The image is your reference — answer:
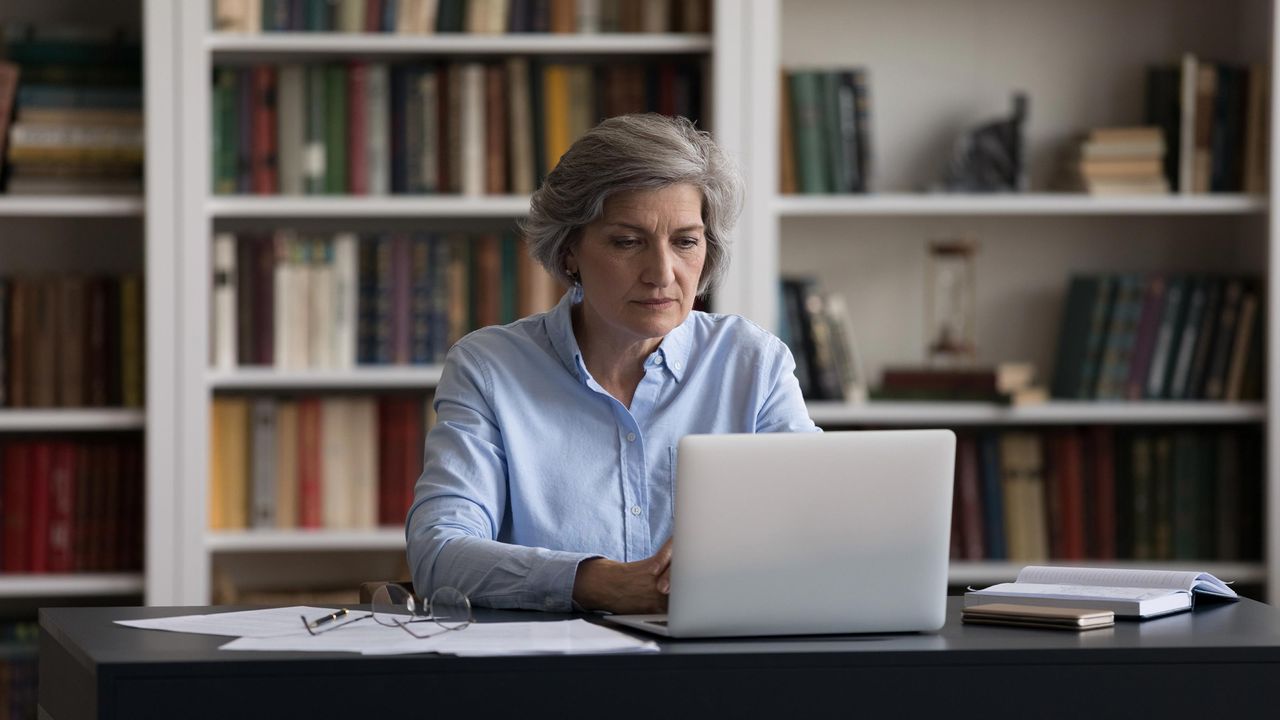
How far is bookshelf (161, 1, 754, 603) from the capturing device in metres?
2.99

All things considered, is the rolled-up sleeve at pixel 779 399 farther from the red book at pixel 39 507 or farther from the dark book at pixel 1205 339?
the red book at pixel 39 507

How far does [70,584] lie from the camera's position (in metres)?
3.04

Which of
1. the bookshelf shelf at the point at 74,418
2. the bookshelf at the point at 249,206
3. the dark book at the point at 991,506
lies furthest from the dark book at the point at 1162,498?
the bookshelf shelf at the point at 74,418

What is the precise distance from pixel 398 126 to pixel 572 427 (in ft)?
4.34

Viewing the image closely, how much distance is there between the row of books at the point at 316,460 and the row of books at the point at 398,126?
1.46 feet

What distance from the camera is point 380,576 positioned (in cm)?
329

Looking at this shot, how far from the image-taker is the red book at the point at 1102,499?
319 centimetres

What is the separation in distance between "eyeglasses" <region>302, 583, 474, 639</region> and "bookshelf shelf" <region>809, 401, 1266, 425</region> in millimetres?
1595

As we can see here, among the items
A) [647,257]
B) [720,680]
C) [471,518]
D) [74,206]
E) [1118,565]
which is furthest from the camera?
[1118,565]

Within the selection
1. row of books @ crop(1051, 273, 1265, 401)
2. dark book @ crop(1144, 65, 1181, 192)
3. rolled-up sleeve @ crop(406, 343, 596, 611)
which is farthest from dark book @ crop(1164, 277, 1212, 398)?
rolled-up sleeve @ crop(406, 343, 596, 611)

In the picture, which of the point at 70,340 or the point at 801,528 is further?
the point at 70,340

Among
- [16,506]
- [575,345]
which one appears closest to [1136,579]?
[575,345]

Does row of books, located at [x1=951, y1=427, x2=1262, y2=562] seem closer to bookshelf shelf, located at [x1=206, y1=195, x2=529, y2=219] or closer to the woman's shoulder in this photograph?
bookshelf shelf, located at [x1=206, y1=195, x2=529, y2=219]

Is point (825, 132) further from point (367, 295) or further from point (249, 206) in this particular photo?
point (249, 206)
